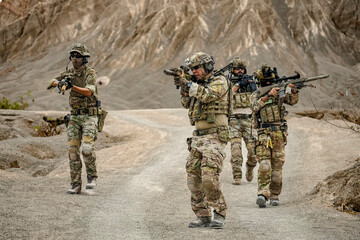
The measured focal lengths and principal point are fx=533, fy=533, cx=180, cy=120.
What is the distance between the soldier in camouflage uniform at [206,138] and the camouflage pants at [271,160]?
1.99 m

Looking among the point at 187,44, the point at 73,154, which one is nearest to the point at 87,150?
the point at 73,154

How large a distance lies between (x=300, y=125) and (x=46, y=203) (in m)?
13.5

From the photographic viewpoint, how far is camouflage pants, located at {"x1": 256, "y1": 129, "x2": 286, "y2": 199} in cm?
804

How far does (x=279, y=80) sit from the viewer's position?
8.53m

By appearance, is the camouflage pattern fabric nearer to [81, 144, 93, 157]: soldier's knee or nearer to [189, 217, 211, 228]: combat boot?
[189, 217, 211, 228]: combat boot

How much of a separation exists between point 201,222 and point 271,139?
8.67 feet

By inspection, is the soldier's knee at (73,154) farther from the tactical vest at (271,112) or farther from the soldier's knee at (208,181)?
the soldier's knee at (208,181)

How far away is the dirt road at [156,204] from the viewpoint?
5562 millimetres

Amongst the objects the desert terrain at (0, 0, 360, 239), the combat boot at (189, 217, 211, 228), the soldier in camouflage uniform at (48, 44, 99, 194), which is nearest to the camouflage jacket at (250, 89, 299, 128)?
the desert terrain at (0, 0, 360, 239)

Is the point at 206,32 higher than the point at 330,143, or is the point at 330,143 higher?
the point at 206,32

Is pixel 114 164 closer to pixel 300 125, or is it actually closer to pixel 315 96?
pixel 300 125

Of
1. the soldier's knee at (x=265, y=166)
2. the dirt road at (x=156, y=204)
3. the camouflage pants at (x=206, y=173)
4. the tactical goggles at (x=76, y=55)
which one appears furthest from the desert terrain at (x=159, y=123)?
the tactical goggles at (x=76, y=55)

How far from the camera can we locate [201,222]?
6.04m

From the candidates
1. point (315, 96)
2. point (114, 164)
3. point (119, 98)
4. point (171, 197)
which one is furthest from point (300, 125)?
point (119, 98)
